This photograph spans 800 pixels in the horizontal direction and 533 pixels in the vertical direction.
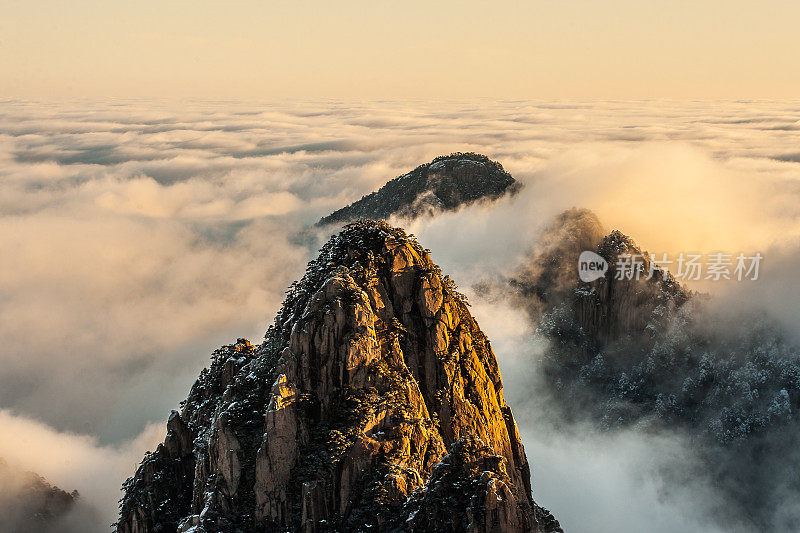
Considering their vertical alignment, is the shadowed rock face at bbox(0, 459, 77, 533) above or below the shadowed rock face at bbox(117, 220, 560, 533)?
below

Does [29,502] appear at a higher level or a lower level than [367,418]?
lower

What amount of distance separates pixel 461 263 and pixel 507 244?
14651mm

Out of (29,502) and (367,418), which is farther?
(29,502)

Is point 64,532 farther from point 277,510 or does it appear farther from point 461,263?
point 461,263

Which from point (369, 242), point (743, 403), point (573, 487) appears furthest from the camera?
point (743, 403)

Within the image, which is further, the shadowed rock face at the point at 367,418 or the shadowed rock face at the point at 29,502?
the shadowed rock face at the point at 29,502

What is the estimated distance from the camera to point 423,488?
45125mm

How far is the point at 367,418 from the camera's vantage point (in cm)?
4653

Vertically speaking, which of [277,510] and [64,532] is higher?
[277,510]

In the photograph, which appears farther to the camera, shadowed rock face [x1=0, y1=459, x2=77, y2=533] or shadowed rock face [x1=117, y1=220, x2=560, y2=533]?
shadowed rock face [x1=0, y1=459, x2=77, y2=533]

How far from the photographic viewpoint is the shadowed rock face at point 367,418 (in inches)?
1721

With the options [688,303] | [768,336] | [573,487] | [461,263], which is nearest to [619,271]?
[688,303]

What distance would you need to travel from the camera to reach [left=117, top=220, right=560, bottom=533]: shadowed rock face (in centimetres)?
4372

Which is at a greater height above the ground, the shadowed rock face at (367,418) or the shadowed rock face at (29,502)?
the shadowed rock face at (367,418)
